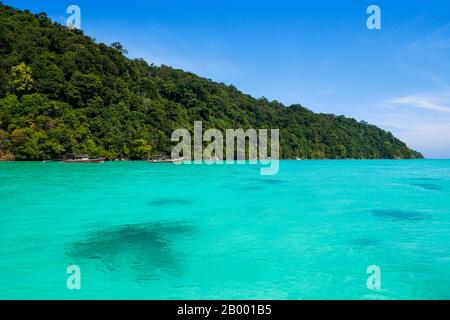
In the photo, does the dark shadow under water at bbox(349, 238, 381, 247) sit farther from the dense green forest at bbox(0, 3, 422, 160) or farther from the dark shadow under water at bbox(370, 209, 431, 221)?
the dense green forest at bbox(0, 3, 422, 160)

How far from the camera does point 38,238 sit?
39.4ft

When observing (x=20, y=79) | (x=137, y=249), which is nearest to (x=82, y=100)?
(x=20, y=79)

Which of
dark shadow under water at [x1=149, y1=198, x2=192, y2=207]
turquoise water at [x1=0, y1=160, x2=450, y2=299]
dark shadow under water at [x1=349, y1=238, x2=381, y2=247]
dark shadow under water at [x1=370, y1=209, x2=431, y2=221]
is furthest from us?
dark shadow under water at [x1=149, y1=198, x2=192, y2=207]

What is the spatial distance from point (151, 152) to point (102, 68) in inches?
989

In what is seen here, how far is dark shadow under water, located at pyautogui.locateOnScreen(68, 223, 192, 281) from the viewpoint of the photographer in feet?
29.9

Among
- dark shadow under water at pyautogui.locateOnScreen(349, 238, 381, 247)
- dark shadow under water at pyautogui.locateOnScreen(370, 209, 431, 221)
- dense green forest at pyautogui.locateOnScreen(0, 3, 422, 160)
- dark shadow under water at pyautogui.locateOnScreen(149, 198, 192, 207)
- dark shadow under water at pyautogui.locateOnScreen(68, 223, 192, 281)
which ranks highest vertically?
dense green forest at pyautogui.locateOnScreen(0, 3, 422, 160)

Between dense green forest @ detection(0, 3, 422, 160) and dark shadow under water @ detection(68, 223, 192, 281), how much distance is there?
47.9 metres

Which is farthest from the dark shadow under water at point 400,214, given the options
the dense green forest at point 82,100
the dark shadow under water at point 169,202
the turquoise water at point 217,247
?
the dense green forest at point 82,100

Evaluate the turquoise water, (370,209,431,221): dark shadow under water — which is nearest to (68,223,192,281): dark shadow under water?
the turquoise water

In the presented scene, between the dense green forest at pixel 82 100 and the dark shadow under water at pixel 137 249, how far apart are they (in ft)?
157

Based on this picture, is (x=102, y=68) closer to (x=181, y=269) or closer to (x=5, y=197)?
(x=5, y=197)

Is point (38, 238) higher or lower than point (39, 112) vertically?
lower

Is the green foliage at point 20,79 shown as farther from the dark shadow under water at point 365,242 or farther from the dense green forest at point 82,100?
the dark shadow under water at point 365,242

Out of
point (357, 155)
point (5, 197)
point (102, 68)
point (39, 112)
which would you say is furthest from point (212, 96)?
point (5, 197)
